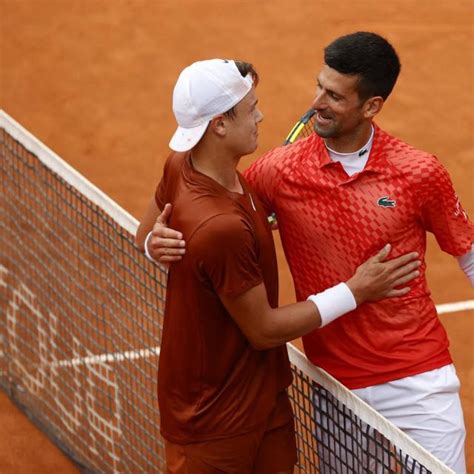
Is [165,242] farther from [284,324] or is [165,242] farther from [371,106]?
[371,106]

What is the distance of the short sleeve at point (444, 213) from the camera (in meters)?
3.84

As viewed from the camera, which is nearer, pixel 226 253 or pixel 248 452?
pixel 226 253

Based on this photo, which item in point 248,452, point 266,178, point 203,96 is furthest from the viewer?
point 266,178

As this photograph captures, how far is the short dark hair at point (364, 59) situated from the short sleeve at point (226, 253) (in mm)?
727

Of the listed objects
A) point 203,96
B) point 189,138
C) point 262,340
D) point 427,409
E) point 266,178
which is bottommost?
point 427,409

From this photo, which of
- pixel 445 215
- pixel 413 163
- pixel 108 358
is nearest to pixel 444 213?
pixel 445 215

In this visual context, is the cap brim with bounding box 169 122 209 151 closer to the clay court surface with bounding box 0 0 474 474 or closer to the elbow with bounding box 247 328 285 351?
the elbow with bounding box 247 328 285 351

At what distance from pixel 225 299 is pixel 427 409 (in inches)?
34.2

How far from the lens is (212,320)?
3561 mm

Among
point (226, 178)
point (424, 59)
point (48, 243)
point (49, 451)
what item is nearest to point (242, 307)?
point (226, 178)

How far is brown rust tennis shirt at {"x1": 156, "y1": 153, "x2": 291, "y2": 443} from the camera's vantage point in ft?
11.2

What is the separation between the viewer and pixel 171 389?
3715 millimetres

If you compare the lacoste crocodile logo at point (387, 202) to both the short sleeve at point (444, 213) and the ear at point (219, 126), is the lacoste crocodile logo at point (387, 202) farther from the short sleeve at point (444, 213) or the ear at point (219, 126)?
the ear at point (219, 126)

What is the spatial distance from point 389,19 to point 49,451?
4.96 meters
